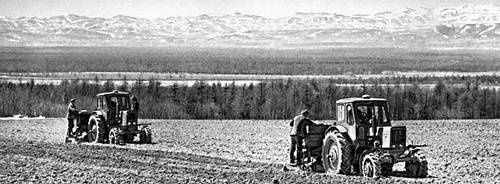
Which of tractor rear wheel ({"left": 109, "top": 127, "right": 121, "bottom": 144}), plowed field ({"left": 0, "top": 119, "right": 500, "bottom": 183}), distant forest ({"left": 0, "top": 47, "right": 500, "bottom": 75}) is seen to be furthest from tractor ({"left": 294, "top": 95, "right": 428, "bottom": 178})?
distant forest ({"left": 0, "top": 47, "right": 500, "bottom": 75})

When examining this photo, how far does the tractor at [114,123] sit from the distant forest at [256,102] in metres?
12.7

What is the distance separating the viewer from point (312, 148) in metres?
18.5

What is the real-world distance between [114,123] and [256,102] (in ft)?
52.5

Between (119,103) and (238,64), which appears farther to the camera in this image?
(238,64)

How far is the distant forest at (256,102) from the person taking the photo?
40469 mm

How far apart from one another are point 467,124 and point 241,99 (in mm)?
11791

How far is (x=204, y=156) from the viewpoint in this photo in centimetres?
2252

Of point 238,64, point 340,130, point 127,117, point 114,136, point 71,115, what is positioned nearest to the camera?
point 340,130

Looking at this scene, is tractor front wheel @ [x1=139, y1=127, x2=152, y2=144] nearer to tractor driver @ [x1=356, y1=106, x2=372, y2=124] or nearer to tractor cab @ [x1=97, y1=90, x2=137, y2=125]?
tractor cab @ [x1=97, y1=90, x2=137, y2=125]

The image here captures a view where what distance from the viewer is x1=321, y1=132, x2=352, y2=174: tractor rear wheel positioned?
1712 centimetres

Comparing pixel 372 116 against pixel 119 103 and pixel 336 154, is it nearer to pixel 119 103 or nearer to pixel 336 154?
pixel 336 154

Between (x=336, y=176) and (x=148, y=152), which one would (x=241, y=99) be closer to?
(x=148, y=152)

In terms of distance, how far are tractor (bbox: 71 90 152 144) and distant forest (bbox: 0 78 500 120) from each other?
12.7 metres

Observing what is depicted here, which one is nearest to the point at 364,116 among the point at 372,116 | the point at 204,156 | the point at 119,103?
the point at 372,116
